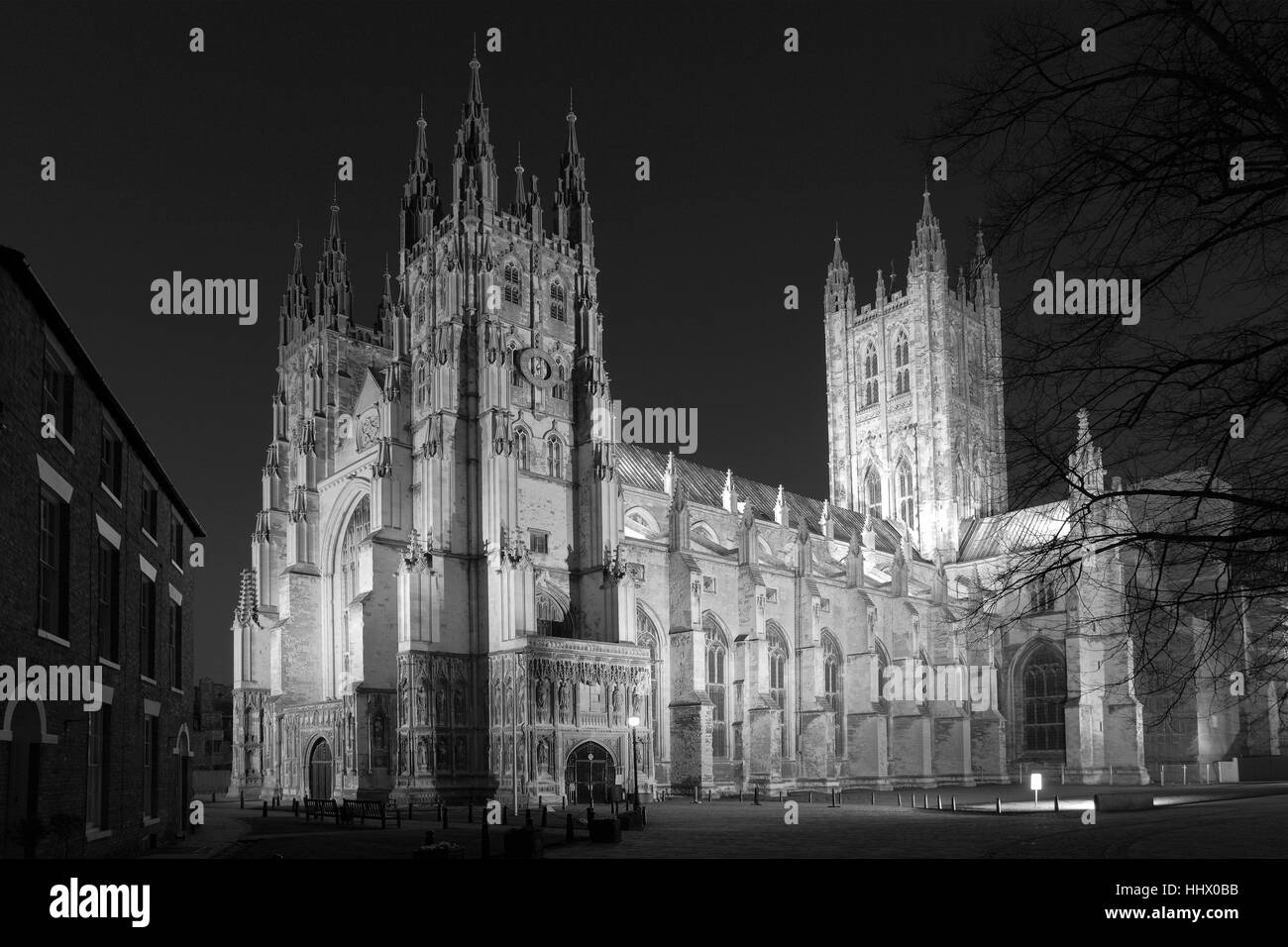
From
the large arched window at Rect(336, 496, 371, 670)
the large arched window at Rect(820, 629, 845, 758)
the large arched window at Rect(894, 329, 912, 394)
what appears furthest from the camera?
the large arched window at Rect(894, 329, 912, 394)

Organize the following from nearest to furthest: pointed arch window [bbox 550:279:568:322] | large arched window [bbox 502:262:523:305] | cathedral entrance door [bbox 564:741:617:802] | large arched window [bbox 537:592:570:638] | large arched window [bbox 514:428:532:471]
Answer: cathedral entrance door [bbox 564:741:617:802]
large arched window [bbox 537:592:570:638]
large arched window [bbox 514:428:532:471]
large arched window [bbox 502:262:523:305]
pointed arch window [bbox 550:279:568:322]

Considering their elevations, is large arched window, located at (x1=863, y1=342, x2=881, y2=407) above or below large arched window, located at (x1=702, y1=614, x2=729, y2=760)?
above

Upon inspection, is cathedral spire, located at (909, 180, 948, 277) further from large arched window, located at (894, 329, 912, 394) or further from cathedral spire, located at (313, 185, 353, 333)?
cathedral spire, located at (313, 185, 353, 333)

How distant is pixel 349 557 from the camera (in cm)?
5869

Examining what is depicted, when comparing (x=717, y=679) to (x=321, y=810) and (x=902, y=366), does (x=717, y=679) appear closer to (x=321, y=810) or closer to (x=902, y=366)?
(x=321, y=810)

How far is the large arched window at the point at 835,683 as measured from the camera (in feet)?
218

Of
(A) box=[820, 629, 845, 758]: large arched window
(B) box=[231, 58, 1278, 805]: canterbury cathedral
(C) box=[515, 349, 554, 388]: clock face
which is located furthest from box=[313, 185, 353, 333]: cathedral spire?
(A) box=[820, 629, 845, 758]: large arched window

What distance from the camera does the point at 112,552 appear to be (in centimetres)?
2172

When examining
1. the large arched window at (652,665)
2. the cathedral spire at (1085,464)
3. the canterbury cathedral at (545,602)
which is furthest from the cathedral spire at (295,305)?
the cathedral spire at (1085,464)

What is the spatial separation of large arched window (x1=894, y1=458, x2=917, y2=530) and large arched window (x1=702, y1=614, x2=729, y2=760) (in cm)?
3091

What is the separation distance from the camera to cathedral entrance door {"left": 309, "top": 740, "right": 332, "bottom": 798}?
5359cm

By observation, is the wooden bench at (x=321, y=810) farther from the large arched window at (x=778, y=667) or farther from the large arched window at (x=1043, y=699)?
the large arched window at (x=1043, y=699)
